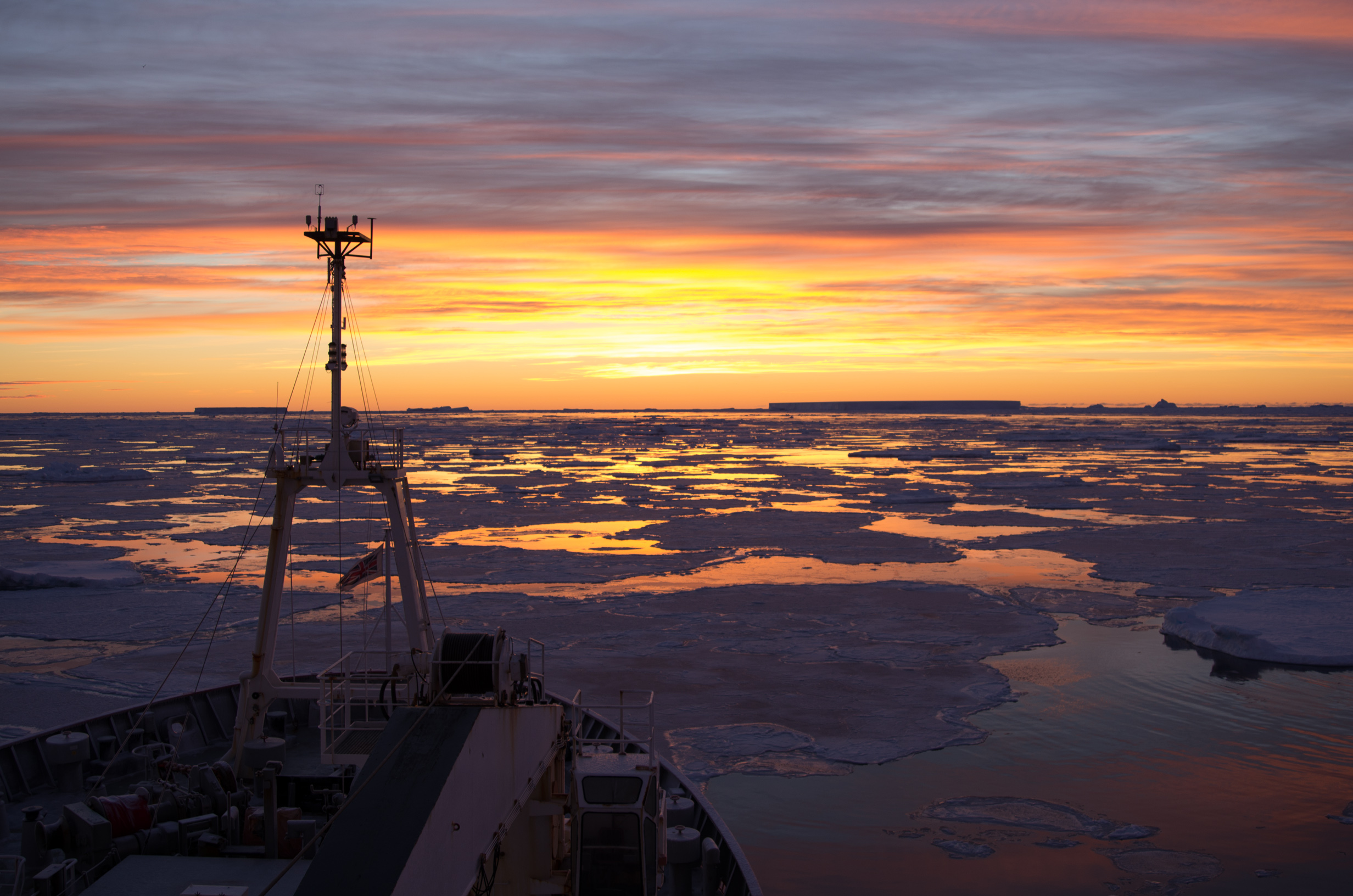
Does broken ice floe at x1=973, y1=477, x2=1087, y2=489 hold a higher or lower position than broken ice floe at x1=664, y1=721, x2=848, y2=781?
higher

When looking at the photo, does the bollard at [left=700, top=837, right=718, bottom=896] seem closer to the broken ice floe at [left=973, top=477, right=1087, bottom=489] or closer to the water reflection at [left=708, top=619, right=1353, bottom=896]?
the water reflection at [left=708, top=619, right=1353, bottom=896]

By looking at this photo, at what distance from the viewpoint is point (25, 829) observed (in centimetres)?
852

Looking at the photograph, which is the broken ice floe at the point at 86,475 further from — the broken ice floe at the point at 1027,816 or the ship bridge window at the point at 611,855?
the ship bridge window at the point at 611,855

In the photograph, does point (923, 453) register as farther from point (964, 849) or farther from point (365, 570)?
point (365, 570)

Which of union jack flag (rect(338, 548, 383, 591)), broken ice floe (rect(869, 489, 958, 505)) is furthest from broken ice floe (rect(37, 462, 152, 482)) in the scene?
union jack flag (rect(338, 548, 383, 591))

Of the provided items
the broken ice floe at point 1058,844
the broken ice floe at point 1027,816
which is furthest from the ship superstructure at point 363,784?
the broken ice floe at point 1058,844

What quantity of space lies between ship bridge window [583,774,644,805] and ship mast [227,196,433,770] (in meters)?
2.91

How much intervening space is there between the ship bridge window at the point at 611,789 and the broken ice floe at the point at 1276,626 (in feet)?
45.2

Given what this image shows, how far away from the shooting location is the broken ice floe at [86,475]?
54125mm

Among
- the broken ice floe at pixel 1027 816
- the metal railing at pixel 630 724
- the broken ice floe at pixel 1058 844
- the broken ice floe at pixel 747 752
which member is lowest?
the broken ice floe at pixel 1058 844

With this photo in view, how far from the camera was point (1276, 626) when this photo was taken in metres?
17.9

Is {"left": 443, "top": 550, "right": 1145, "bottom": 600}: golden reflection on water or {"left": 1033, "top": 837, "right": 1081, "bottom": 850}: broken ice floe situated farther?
{"left": 443, "top": 550, "right": 1145, "bottom": 600}: golden reflection on water

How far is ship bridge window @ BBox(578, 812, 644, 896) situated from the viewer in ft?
25.3

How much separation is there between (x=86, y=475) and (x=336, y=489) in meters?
52.2
